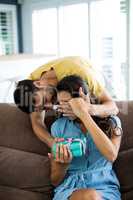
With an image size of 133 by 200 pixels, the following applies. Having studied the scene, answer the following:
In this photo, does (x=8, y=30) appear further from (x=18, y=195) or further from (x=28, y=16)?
(x=18, y=195)

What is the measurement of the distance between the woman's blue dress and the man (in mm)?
79

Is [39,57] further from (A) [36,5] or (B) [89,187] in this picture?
(A) [36,5]

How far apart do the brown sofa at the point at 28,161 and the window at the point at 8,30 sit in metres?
4.11

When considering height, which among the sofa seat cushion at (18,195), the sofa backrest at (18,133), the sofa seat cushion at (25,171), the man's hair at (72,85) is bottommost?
the sofa seat cushion at (18,195)

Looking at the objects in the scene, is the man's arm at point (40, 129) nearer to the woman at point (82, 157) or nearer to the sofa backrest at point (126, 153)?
the woman at point (82, 157)

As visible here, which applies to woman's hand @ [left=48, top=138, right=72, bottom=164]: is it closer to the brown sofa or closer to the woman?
the woman

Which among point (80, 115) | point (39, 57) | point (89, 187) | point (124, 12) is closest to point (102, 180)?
point (89, 187)

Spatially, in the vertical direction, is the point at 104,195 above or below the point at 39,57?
below

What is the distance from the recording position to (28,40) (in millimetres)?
6012

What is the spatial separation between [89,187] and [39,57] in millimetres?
2042

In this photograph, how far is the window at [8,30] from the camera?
569 cm

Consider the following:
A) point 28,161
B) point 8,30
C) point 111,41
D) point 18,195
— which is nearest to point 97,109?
point 28,161

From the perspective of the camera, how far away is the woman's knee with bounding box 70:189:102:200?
4.26 ft

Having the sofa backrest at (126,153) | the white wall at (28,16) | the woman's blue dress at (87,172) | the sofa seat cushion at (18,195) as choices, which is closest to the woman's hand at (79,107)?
the woman's blue dress at (87,172)
